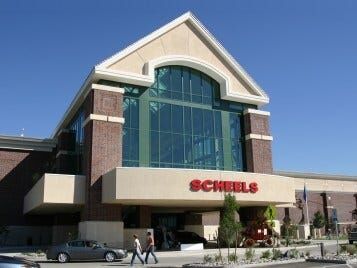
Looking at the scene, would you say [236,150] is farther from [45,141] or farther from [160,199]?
[45,141]

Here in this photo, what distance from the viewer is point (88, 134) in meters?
36.3

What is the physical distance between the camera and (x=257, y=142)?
42031mm

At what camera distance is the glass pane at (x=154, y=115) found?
3822 cm

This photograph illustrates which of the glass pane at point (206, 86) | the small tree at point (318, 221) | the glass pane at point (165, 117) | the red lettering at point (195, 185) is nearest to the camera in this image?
the red lettering at point (195, 185)

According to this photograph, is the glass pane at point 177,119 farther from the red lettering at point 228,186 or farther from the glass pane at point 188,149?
the red lettering at point 228,186

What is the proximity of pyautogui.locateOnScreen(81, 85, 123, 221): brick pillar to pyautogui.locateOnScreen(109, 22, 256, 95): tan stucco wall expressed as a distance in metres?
2.81

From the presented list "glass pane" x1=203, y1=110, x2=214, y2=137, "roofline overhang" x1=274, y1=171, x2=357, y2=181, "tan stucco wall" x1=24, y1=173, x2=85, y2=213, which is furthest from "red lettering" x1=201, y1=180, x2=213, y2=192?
"roofline overhang" x1=274, y1=171, x2=357, y2=181

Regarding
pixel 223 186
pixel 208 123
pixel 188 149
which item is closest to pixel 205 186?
pixel 223 186

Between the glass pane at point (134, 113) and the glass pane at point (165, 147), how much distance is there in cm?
224

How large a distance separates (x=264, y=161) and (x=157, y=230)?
10909 mm

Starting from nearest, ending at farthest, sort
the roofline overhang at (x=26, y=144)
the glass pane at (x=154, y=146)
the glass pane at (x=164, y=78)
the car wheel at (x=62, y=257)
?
the car wheel at (x=62, y=257), the glass pane at (x=154, y=146), the glass pane at (x=164, y=78), the roofline overhang at (x=26, y=144)

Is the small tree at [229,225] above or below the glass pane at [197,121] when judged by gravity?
below

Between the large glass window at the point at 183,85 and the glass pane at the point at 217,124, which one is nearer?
the large glass window at the point at 183,85

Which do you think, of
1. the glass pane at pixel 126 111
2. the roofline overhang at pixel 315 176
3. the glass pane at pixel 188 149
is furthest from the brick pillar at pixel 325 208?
the glass pane at pixel 126 111
